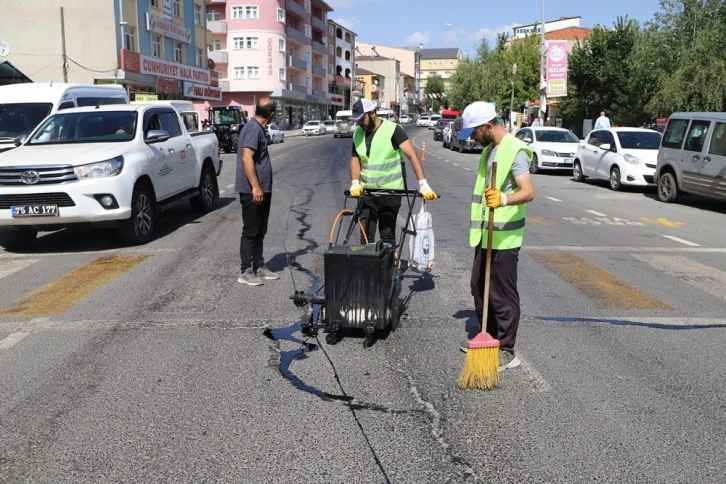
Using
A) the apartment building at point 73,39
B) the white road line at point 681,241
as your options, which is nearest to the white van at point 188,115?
the white road line at point 681,241

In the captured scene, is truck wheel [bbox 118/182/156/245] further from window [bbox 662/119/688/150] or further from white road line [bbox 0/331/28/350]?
window [bbox 662/119/688/150]

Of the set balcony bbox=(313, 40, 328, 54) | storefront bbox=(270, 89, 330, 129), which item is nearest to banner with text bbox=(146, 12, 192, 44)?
storefront bbox=(270, 89, 330, 129)

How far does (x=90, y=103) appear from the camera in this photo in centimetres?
1585

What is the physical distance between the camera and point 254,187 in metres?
7.10

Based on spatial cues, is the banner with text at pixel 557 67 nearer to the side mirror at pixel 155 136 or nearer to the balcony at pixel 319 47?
the side mirror at pixel 155 136

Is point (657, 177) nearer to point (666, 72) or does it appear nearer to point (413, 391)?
point (413, 391)

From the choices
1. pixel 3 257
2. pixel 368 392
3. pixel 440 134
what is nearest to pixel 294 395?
pixel 368 392

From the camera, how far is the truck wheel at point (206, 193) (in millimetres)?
12664

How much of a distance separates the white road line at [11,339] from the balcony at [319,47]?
84515 millimetres

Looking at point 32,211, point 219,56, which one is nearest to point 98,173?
point 32,211

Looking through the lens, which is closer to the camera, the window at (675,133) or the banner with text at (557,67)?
the window at (675,133)

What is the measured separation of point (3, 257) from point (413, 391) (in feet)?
22.5

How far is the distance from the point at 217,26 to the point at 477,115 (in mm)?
67572

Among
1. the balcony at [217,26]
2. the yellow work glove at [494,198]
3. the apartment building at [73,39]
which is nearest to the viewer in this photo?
the yellow work glove at [494,198]
